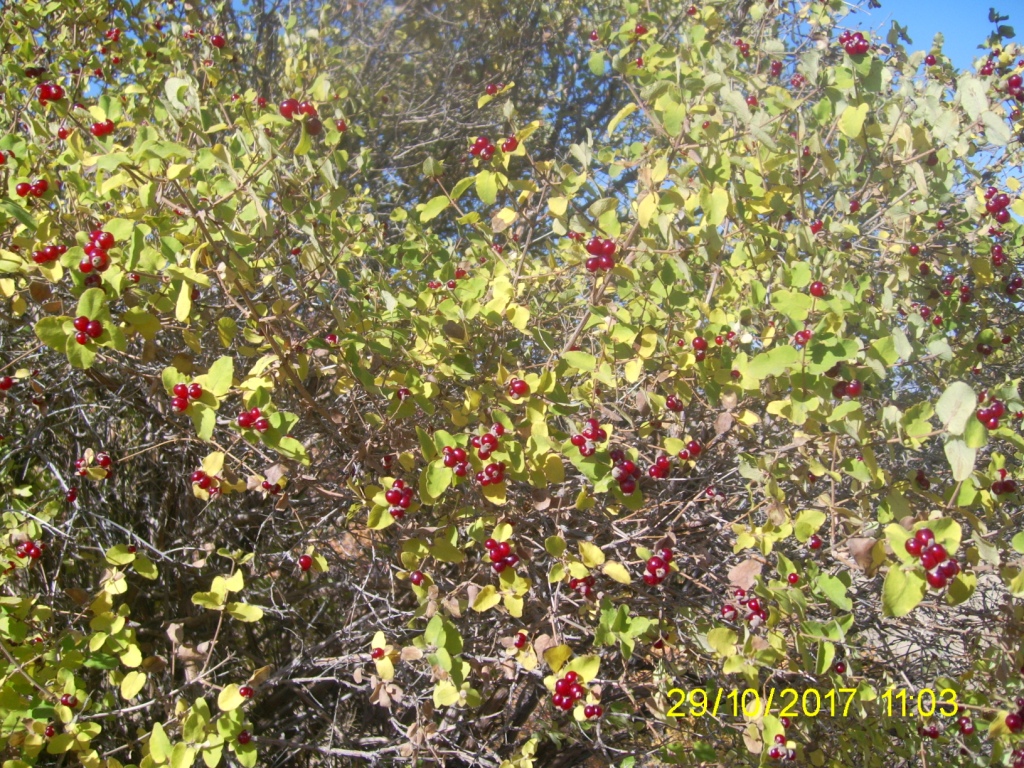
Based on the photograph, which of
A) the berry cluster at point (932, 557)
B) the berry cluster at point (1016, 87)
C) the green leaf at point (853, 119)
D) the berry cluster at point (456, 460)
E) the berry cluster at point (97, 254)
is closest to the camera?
the berry cluster at point (932, 557)

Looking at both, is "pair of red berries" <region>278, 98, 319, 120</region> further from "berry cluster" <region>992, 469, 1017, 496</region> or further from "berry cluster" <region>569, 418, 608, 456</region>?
"berry cluster" <region>992, 469, 1017, 496</region>

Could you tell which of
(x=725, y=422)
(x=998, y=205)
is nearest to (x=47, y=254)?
(x=725, y=422)

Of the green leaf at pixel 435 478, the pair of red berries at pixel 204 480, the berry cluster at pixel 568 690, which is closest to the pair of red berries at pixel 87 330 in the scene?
the pair of red berries at pixel 204 480

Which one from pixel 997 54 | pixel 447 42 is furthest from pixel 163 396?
pixel 447 42

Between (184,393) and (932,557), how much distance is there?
1.66m

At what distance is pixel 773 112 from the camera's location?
2100 mm

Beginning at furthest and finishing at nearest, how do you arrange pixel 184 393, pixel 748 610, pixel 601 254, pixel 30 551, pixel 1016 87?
pixel 1016 87 < pixel 30 551 < pixel 748 610 < pixel 601 254 < pixel 184 393

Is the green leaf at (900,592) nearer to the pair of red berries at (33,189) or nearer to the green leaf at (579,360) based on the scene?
the green leaf at (579,360)

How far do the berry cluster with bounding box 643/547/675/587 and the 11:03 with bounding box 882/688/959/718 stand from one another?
3.02ft

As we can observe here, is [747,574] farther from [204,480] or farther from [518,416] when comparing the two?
[204,480]

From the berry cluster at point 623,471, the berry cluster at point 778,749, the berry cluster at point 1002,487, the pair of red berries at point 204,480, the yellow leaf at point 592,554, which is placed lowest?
the berry cluster at point 778,749

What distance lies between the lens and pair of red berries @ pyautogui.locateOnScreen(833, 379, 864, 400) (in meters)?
1.83

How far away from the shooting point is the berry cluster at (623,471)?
74.2 inches

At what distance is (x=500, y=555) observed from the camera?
186 centimetres
